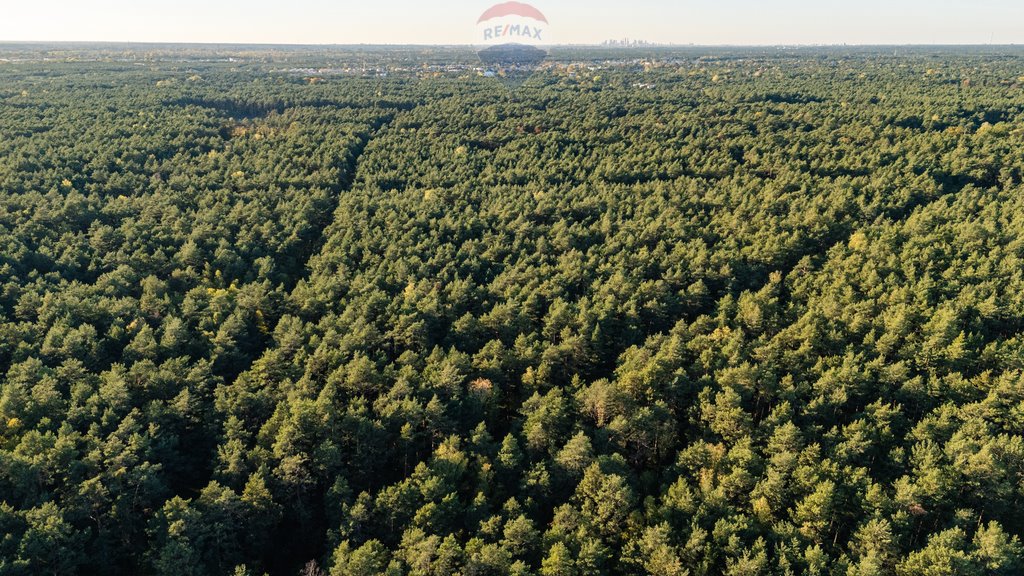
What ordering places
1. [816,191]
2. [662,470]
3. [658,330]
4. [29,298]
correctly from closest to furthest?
[662,470], [29,298], [658,330], [816,191]

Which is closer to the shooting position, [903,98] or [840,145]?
[840,145]

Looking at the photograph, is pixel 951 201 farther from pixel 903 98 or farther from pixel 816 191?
pixel 903 98

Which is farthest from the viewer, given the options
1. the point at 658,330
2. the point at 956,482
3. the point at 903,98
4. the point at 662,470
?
the point at 903,98

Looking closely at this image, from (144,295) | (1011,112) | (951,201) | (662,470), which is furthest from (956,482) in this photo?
(1011,112)

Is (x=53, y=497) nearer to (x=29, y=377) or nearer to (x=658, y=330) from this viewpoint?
(x=29, y=377)

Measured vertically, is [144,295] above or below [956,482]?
above

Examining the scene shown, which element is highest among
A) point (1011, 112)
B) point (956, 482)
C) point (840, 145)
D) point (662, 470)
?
point (1011, 112)
